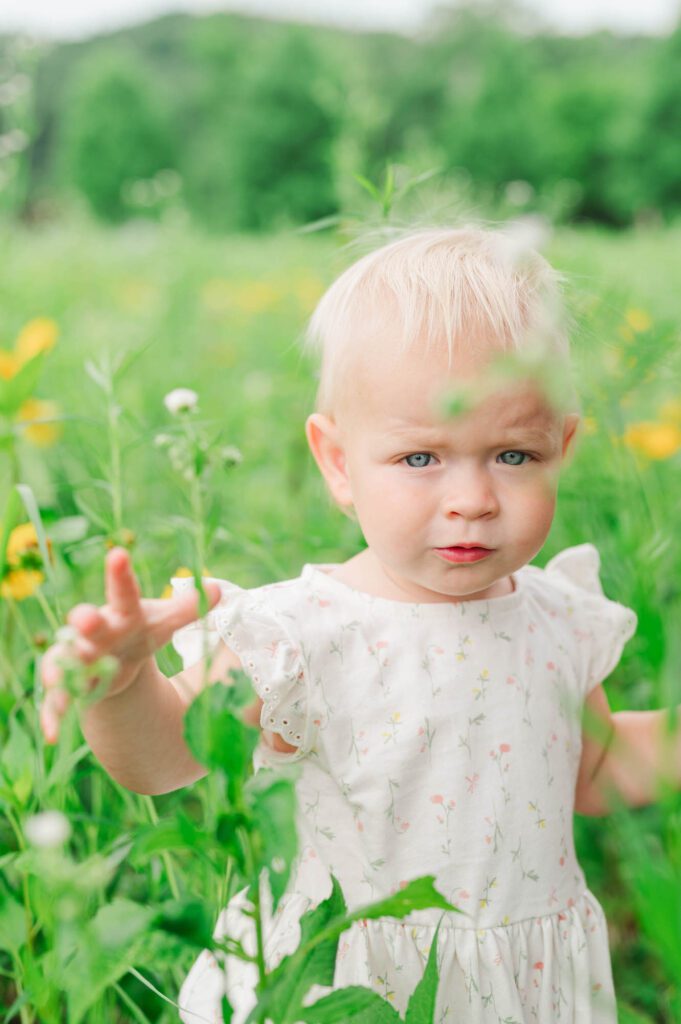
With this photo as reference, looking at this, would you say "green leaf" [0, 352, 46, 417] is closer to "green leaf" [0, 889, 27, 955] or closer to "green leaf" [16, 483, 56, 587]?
"green leaf" [16, 483, 56, 587]

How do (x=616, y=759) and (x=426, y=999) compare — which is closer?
(x=426, y=999)

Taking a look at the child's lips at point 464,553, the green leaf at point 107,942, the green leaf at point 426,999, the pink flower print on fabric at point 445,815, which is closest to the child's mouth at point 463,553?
the child's lips at point 464,553

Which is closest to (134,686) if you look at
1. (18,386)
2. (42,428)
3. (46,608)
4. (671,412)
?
(46,608)

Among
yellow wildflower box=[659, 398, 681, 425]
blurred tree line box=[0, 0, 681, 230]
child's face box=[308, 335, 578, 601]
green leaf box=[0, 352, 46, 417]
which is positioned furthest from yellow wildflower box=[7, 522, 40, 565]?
blurred tree line box=[0, 0, 681, 230]

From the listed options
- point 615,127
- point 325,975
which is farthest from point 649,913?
point 615,127

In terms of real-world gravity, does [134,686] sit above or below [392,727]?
above

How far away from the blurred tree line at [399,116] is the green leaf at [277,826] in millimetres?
22874

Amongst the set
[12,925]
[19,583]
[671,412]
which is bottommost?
[671,412]

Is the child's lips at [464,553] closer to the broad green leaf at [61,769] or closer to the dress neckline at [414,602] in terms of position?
the dress neckline at [414,602]

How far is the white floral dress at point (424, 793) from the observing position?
91 cm

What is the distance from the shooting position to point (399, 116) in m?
34.3

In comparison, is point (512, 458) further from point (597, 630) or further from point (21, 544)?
point (21, 544)

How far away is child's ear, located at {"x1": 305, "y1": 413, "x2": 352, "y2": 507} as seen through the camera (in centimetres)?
Result: 102

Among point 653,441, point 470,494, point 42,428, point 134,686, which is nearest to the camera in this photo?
point 134,686
